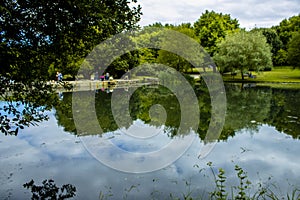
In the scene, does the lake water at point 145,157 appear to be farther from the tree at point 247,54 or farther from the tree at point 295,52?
the tree at point 295,52

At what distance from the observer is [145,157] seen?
8.12 meters

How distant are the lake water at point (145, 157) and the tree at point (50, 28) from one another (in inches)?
35.3

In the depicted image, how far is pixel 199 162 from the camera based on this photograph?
24.6ft

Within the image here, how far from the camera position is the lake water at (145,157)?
19.4 feet

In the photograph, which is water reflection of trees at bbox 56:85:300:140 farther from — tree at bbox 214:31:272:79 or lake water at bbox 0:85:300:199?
tree at bbox 214:31:272:79

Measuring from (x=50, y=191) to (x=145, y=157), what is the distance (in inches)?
119

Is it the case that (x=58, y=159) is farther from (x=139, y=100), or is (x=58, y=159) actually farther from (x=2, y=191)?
(x=139, y=100)

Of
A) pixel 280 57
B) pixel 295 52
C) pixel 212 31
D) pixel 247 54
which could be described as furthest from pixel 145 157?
pixel 280 57

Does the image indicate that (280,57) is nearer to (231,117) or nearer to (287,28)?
(287,28)

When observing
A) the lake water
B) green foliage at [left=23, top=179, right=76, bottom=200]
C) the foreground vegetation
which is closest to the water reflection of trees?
the lake water

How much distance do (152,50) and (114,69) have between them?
1378 cm

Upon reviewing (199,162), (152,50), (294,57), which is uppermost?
(152,50)

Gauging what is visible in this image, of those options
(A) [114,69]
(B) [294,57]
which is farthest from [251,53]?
(A) [114,69]

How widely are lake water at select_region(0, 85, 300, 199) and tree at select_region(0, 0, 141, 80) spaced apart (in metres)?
0.90
